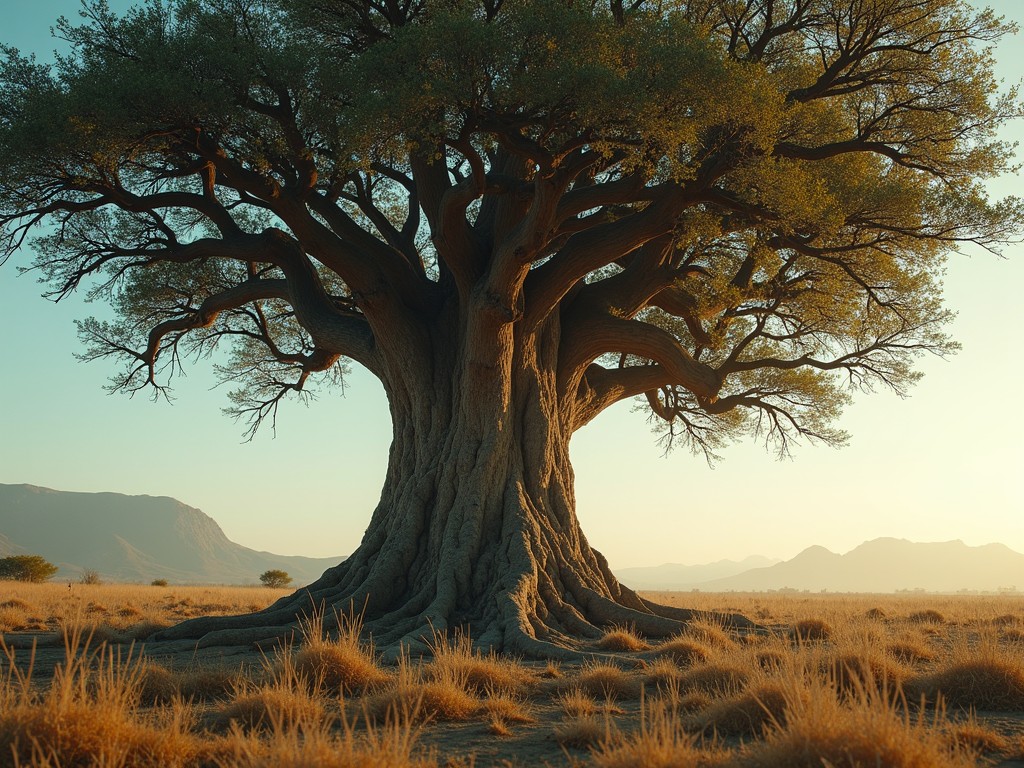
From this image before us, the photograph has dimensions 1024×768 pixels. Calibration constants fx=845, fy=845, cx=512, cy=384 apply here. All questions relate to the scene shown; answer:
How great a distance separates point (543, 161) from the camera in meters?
10.3

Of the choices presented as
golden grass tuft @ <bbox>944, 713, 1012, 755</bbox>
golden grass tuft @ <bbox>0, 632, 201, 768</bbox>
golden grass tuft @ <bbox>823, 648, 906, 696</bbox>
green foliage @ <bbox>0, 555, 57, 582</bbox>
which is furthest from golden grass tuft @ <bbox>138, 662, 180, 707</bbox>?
green foliage @ <bbox>0, 555, 57, 582</bbox>

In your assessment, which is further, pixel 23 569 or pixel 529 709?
pixel 23 569

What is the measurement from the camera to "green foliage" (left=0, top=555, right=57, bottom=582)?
30.9 meters

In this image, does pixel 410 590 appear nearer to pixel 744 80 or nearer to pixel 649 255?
pixel 649 255

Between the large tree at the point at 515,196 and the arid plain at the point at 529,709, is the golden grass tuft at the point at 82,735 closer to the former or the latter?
the arid plain at the point at 529,709

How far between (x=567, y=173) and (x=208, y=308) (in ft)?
25.6

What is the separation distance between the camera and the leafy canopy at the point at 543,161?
32.4 ft

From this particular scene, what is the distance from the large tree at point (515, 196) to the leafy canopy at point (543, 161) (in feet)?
0.15

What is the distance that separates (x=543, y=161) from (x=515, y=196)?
240 centimetres

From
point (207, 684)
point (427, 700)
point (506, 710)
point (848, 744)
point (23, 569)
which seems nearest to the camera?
point (848, 744)

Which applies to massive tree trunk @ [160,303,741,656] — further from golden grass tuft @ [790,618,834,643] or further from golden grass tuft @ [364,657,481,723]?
golden grass tuft @ [364,657,481,723]

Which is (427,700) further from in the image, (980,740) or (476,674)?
(980,740)

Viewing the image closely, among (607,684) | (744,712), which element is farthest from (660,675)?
(744,712)

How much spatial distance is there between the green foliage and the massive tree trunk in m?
22.8
